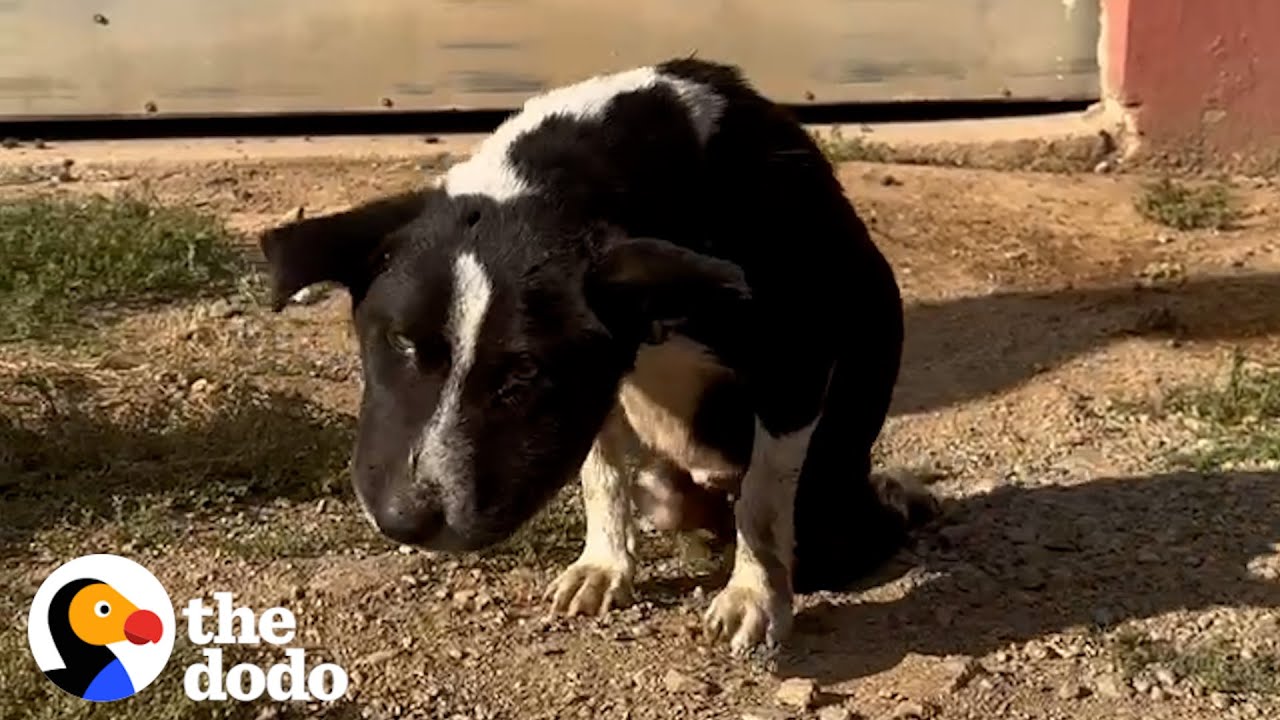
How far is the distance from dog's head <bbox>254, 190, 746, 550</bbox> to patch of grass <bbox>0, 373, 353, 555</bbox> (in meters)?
1.13

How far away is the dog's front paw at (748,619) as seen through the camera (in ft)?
13.1

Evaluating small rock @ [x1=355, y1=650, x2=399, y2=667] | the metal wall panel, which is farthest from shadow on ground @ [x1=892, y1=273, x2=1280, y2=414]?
small rock @ [x1=355, y1=650, x2=399, y2=667]

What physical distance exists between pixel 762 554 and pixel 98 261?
9.43 feet

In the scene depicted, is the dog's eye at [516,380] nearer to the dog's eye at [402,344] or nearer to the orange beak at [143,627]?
the dog's eye at [402,344]

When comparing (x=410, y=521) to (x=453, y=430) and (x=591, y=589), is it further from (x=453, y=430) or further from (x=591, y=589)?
(x=591, y=589)

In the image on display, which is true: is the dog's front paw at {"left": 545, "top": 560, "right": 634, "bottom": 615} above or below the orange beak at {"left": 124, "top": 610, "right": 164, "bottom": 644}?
below

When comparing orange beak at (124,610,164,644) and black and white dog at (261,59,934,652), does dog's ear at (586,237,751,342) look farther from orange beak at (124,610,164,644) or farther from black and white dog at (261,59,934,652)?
orange beak at (124,610,164,644)

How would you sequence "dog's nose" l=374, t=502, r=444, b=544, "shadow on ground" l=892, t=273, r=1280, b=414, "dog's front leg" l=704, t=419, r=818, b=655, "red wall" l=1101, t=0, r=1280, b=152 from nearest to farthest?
"dog's nose" l=374, t=502, r=444, b=544 → "dog's front leg" l=704, t=419, r=818, b=655 → "shadow on ground" l=892, t=273, r=1280, b=414 → "red wall" l=1101, t=0, r=1280, b=152

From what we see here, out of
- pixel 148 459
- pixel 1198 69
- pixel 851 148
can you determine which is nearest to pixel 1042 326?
pixel 851 148

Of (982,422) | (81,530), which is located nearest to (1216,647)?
(982,422)

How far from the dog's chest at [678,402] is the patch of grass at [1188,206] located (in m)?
3.30

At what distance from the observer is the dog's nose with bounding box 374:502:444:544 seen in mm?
3312

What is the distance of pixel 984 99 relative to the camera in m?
7.67

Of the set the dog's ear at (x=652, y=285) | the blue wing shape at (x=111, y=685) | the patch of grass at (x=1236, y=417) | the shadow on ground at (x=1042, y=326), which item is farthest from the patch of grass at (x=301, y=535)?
the patch of grass at (x=1236, y=417)
